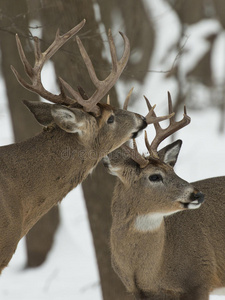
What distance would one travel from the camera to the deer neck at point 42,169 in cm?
597

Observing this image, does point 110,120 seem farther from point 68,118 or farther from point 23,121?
point 23,121

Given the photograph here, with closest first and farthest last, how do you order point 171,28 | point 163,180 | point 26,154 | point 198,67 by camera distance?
point 26,154
point 163,180
point 198,67
point 171,28

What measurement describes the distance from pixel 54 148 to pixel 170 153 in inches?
71.7

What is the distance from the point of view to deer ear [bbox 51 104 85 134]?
589cm

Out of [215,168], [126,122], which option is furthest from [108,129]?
[215,168]

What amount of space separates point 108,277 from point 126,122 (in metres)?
2.46

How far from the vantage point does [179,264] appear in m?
7.16

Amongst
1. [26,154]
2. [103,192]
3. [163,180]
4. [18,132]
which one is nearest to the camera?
[26,154]

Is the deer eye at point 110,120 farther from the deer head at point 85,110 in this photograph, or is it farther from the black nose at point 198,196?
the black nose at point 198,196

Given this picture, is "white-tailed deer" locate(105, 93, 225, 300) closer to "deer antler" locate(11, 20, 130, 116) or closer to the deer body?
the deer body

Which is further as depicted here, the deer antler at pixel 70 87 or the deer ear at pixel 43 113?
the deer ear at pixel 43 113

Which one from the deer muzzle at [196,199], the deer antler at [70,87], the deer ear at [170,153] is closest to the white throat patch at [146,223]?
the deer muzzle at [196,199]

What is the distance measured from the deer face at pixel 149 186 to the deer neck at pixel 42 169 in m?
1.05

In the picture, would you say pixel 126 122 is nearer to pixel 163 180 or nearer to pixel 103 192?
pixel 163 180
